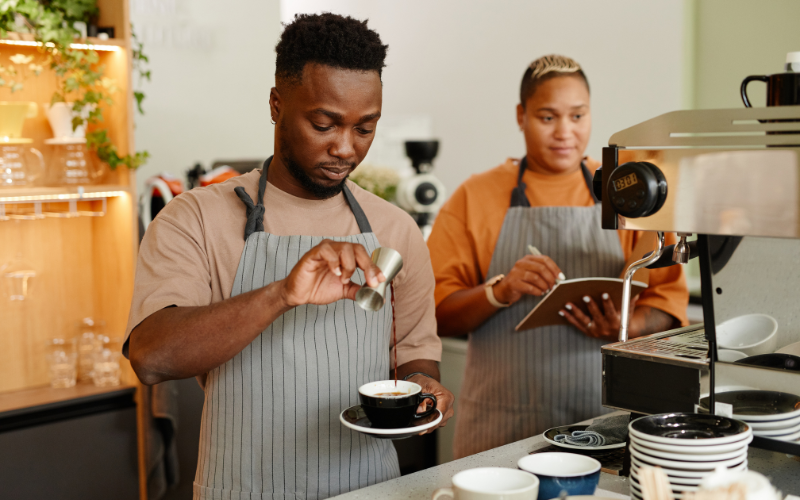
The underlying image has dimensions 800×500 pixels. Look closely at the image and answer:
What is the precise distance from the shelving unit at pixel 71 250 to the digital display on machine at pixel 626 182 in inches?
77.4

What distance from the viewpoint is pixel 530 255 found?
75.1 inches

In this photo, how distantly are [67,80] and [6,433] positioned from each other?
1174mm

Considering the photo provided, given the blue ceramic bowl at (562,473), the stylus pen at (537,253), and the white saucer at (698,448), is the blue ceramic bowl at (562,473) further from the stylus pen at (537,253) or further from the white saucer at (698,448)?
the stylus pen at (537,253)

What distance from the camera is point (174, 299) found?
1263 mm

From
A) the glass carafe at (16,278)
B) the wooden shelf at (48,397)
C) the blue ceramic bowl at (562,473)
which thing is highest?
the glass carafe at (16,278)

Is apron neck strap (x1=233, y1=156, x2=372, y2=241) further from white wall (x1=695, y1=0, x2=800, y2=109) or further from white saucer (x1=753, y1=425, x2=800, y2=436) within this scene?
white wall (x1=695, y1=0, x2=800, y2=109)

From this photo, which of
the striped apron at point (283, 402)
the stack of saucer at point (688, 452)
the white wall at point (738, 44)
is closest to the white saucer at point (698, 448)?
the stack of saucer at point (688, 452)

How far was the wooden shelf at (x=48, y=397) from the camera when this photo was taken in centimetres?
246

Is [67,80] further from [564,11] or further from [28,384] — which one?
[564,11]

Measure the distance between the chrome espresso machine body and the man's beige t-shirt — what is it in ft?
1.51

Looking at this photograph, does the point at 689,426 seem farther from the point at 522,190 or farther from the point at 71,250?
the point at 71,250

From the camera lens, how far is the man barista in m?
1.28

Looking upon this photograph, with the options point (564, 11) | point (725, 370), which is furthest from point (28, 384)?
point (564, 11)

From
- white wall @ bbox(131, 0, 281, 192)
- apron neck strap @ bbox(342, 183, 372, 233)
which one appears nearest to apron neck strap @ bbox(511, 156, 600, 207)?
apron neck strap @ bbox(342, 183, 372, 233)
